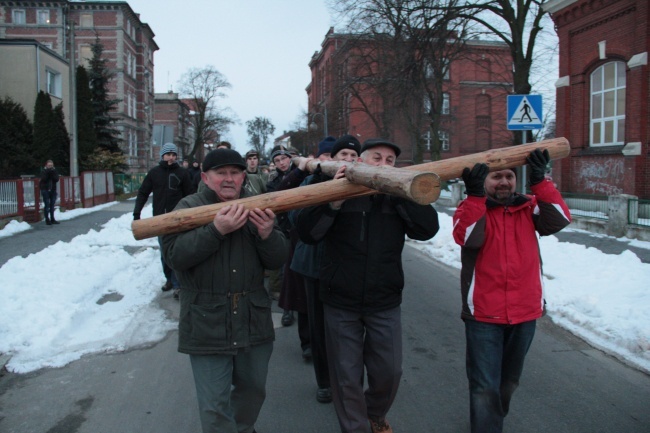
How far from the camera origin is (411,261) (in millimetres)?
11422

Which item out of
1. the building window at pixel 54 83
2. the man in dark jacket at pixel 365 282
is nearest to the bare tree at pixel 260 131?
the building window at pixel 54 83

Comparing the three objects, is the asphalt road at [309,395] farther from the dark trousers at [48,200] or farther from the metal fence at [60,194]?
the dark trousers at [48,200]

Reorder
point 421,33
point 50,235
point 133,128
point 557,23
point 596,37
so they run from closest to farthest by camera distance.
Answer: point 50,235 → point 421,33 → point 596,37 → point 557,23 → point 133,128

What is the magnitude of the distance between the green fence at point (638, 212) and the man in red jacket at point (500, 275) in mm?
11194

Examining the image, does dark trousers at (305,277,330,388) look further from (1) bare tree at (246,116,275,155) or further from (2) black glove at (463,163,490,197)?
(1) bare tree at (246,116,275,155)

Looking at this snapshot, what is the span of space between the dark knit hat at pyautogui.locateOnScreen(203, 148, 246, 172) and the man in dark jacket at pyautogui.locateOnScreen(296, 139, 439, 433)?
590 mm

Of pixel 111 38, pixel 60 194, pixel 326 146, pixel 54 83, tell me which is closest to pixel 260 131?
pixel 111 38

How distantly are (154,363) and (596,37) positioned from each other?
65.4 feet

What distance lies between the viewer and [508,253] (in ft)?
11.3

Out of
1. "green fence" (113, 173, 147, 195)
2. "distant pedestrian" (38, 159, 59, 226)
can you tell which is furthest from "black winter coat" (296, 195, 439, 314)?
"green fence" (113, 173, 147, 195)

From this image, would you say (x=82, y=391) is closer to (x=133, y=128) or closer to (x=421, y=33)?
(x=421, y=33)

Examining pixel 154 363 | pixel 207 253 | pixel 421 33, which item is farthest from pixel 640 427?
pixel 421 33

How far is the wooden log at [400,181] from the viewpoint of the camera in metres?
2.59

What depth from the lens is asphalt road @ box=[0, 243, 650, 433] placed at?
3.92 m
